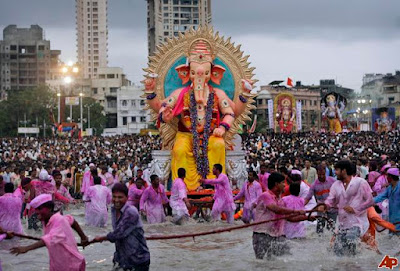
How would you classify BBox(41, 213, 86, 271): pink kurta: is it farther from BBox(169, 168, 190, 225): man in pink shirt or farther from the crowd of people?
BBox(169, 168, 190, 225): man in pink shirt

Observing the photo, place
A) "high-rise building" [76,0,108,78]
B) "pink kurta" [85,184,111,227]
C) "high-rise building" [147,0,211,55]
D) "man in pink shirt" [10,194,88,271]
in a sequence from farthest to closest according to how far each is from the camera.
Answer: "high-rise building" [76,0,108,78], "high-rise building" [147,0,211,55], "pink kurta" [85,184,111,227], "man in pink shirt" [10,194,88,271]

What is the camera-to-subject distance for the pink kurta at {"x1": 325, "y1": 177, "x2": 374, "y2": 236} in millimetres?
9914

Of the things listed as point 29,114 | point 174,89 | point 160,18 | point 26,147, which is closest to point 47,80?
point 160,18

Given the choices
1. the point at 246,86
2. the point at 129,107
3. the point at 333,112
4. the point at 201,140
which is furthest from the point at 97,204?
the point at 129,107

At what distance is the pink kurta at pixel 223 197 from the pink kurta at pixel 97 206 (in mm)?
2062

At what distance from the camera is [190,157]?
60.3 feet

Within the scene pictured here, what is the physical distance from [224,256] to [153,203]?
15.2 feet

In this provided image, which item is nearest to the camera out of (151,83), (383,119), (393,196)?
(393,196)

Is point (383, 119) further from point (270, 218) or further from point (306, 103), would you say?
point (270, 218)

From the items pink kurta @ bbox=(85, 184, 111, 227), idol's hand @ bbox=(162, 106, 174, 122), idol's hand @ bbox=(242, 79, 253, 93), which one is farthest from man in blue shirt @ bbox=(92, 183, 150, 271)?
idol's hand @ bbox=(242, 79, 253, 93)

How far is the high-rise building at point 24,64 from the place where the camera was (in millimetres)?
137000

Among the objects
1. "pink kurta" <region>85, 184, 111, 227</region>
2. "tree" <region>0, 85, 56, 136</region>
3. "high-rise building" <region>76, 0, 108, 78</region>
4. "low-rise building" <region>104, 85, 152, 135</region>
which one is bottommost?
"pink kurta" <region>85, 184, 111, 227</region>

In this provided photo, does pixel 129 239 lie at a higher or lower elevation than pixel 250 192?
lower

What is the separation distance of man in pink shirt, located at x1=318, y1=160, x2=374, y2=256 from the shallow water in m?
0.25
